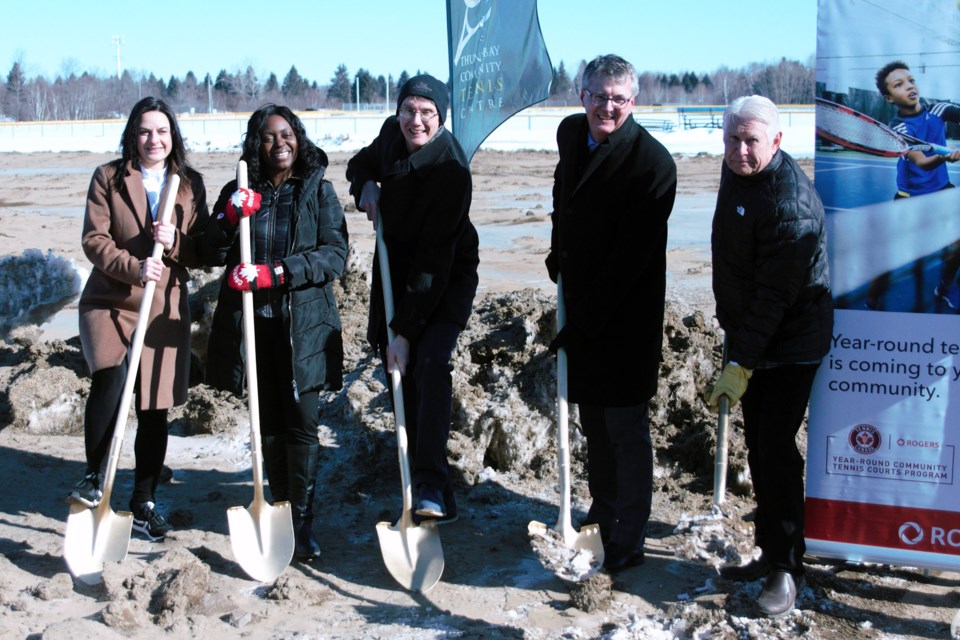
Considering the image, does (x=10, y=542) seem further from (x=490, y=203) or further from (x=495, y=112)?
(x=490, y=203)

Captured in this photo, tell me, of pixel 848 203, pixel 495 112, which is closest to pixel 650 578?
pixel 848 203

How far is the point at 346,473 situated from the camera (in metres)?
5.41

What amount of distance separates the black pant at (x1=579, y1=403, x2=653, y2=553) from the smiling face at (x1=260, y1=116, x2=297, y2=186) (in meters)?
1.57

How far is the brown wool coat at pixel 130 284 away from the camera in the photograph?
4469 mm

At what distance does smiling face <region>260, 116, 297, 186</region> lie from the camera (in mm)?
4207

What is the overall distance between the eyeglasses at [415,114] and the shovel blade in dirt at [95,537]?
6.56 feet

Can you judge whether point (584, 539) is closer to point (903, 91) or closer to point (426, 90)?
point (426, 90)

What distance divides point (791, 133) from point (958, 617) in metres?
33.1

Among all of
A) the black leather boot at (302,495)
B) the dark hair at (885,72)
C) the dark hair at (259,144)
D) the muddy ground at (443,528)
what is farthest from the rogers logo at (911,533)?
the dark hair at (259,144)

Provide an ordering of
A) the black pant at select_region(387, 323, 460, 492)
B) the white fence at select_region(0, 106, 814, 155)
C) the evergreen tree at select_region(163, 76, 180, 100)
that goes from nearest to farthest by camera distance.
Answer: the black pant at select_region(387, 323, 460, 492), the white fence at select_region(0, 106, 814, 155), the evergreen tree at select_region(163, 76, 180, 100)

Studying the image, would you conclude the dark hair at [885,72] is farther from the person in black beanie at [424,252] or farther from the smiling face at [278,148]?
the smiling face at [278,148]

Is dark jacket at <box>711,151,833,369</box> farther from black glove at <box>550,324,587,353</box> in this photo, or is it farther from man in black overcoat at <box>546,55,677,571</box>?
black glove at <box>550,324,587,353</box>

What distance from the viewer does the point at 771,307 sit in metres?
3.55

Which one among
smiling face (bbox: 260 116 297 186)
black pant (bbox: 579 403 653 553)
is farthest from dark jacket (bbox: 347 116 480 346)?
black pant (bbox: 579 403 653 553)
